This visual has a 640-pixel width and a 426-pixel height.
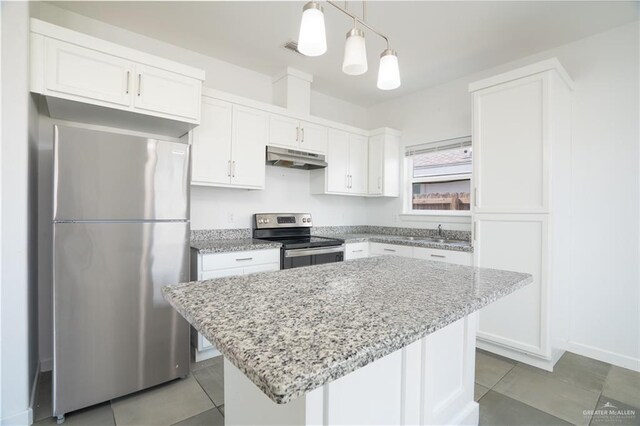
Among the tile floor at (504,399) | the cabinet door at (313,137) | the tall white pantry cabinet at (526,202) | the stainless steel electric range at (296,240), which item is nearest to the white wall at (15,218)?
the tile floor at (504,399)

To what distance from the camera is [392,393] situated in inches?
43.0

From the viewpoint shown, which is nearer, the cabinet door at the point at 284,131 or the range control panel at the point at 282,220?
the cabinet door at the point at 284,131

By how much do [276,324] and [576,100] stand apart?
3.28 meters

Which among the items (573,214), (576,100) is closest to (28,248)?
(573,214)

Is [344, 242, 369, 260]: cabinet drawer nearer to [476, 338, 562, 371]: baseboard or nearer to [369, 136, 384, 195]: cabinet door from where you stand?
[369, 136, 384, 195]: cabinet door

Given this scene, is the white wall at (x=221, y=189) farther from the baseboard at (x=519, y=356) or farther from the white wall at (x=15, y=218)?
the baseboard at (x=519, y=356)

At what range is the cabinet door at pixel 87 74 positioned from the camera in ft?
6.19

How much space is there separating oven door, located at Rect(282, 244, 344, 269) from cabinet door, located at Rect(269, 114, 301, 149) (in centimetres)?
111

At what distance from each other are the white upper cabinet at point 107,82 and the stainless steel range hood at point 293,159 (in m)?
0.80

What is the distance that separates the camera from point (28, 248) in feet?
5.88

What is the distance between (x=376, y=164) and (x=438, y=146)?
2.49 feet

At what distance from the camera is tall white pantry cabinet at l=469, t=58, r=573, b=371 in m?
2.37

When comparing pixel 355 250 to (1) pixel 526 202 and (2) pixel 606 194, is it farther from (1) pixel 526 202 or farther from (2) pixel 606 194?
(2) pixel 606 194

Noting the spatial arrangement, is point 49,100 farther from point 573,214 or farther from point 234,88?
point 573,214
